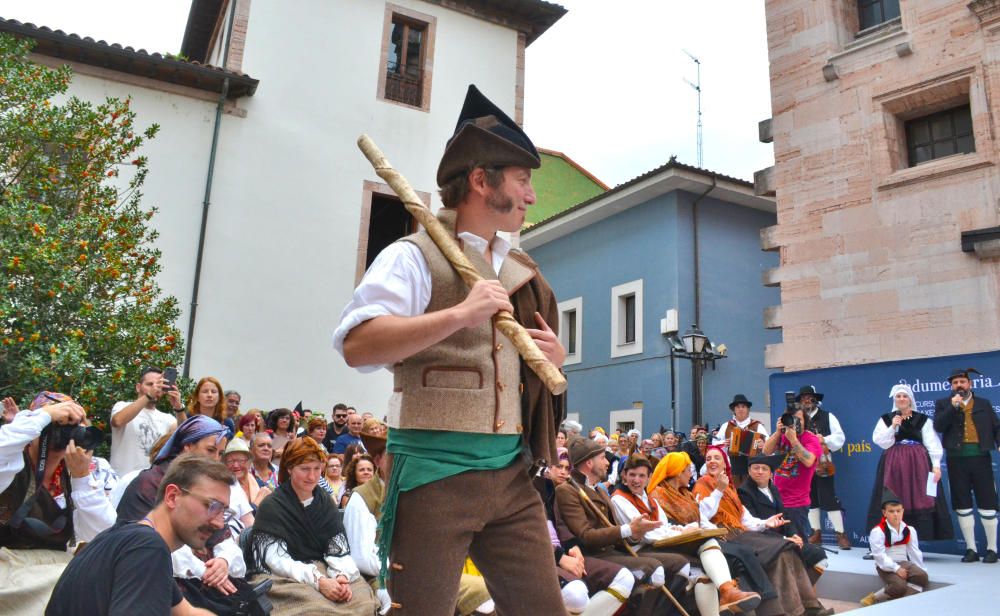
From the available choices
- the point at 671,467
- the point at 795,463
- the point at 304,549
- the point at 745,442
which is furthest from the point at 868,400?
the point at 304,549

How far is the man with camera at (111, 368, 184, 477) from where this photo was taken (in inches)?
237

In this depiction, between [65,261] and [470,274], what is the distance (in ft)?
24.5

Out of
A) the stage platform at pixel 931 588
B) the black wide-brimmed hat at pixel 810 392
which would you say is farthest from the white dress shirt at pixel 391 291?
the black wide-brimmed hat at pixel 810 392

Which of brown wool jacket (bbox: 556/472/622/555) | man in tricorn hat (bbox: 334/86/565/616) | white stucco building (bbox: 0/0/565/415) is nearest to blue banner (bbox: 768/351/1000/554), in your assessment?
brown wool jacket (bbox: 556/472/622/555)

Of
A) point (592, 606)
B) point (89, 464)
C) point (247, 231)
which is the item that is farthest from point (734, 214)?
point (89, 464)

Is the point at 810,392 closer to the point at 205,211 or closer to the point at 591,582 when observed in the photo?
the point at 591,582

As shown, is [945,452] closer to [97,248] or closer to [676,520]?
[676,520]

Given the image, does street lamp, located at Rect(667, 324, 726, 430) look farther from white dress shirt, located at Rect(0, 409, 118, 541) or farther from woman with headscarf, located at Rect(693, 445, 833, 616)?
white dress shirt, located at Rect(0, 409, 118, 541)

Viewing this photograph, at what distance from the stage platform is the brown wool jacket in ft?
5.68

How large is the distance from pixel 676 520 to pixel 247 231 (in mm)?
8601

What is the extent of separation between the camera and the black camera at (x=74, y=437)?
402cm

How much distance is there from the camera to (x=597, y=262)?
21.8 meters

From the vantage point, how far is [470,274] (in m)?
1.95

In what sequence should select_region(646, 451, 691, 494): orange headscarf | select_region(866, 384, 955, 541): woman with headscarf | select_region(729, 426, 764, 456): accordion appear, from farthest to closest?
select_region(729, 426, 764, 456): accordion → select_region(866, 384, 955, 541): woman with headscarf → select_region(646, 451, 691, 494): orange headscarf
